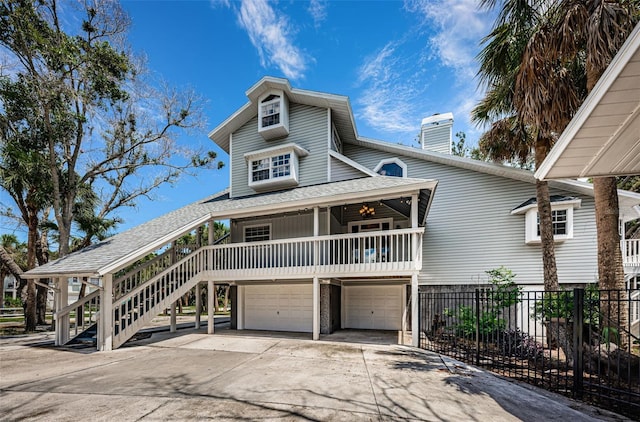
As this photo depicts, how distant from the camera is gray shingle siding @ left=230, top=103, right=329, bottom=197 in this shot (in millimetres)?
12867

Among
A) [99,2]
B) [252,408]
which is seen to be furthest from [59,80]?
[252,408]

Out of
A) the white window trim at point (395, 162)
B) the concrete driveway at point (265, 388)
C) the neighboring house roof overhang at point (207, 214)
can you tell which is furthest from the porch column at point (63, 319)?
the white window trim at point (395, 162)

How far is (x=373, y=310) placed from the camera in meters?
12.7

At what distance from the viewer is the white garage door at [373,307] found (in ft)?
40.7

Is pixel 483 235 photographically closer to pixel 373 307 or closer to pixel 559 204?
pixel 559 204

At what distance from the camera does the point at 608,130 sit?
3.89 m

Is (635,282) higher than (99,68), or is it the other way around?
(99,68)

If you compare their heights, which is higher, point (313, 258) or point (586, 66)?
point (586, 66)

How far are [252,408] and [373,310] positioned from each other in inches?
353

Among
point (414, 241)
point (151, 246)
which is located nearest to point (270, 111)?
point (151, 246)

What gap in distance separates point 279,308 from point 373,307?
3837 mm

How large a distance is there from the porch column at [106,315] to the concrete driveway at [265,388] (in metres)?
0.38

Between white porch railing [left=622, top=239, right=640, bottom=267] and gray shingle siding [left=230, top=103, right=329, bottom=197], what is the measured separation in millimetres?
11235

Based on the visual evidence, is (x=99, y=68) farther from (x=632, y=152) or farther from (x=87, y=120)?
(x=632, y=152)
